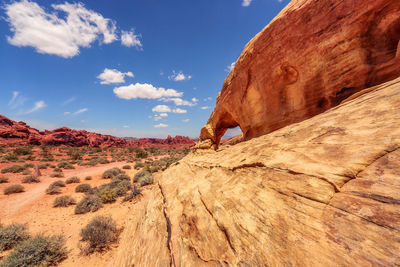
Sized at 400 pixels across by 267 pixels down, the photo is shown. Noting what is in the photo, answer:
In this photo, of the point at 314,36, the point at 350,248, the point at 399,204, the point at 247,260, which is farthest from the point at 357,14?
the point at 247,260

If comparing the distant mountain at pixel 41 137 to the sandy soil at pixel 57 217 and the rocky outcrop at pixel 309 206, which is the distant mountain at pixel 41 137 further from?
the rocky outcrop at pixel 309 206

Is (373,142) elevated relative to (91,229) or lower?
elevated

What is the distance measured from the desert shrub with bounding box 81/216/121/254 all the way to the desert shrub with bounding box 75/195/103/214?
7.18 feet

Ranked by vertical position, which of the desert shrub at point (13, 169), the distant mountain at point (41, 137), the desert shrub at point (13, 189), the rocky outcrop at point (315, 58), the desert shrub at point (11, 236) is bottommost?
the desert shrub at point (11, 236)

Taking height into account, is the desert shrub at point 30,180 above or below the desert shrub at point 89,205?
above

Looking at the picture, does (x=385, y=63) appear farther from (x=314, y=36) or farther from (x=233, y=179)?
(x=233, y=179)

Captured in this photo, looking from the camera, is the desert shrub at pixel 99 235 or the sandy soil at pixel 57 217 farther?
the desert shrub at pixel 99 235

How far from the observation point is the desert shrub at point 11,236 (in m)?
4.10

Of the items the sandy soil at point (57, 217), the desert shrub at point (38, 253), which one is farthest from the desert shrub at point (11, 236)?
the desert shrub at point (38, 253)

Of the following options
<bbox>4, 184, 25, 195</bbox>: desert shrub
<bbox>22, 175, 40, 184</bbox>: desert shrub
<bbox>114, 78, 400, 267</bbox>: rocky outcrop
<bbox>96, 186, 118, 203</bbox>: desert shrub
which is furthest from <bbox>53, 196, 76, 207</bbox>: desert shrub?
<bbox>114, 78, 400, 267</bbox>: rocky outcrop

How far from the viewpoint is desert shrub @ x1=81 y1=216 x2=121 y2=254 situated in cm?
417

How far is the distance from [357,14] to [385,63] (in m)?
1.45

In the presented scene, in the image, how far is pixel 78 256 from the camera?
12.9ft

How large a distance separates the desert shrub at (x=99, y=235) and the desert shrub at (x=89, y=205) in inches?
86.1
